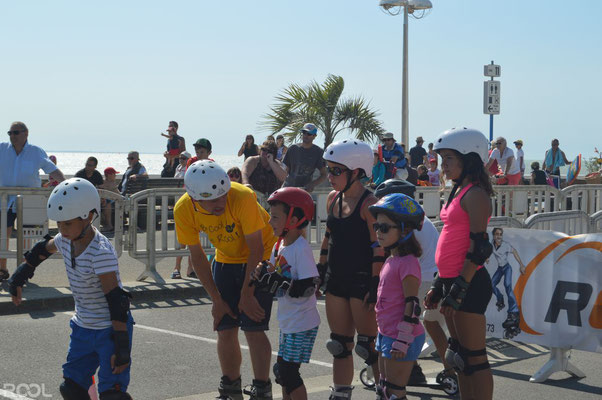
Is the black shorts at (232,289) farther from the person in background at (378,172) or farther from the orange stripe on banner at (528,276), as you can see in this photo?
the person in background at (378,172)

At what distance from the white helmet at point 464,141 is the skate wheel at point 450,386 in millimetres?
1912

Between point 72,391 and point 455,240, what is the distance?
2.38m

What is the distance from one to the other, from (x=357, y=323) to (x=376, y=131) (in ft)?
76.1

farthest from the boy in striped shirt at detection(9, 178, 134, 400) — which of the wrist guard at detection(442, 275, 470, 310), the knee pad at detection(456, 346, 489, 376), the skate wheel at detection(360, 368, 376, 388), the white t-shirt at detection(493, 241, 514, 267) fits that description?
the white t-shirt at detection(493, 241, 514, 267)

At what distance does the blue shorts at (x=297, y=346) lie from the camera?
17.7 feet

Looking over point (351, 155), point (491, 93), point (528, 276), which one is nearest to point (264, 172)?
point (528, 276)

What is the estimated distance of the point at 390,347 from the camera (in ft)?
16.9

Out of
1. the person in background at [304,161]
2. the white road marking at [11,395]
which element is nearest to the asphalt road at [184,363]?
the white road marking at [11,395]

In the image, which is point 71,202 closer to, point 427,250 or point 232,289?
point 232,289

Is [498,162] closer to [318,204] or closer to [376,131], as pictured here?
[318,204]

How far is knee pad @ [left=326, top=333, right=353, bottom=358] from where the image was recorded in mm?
5672

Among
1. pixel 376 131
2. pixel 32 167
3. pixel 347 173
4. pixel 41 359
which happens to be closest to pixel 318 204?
pixel 32 167

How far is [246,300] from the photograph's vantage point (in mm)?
5828

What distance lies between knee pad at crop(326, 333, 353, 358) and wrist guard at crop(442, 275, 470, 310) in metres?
0.78
